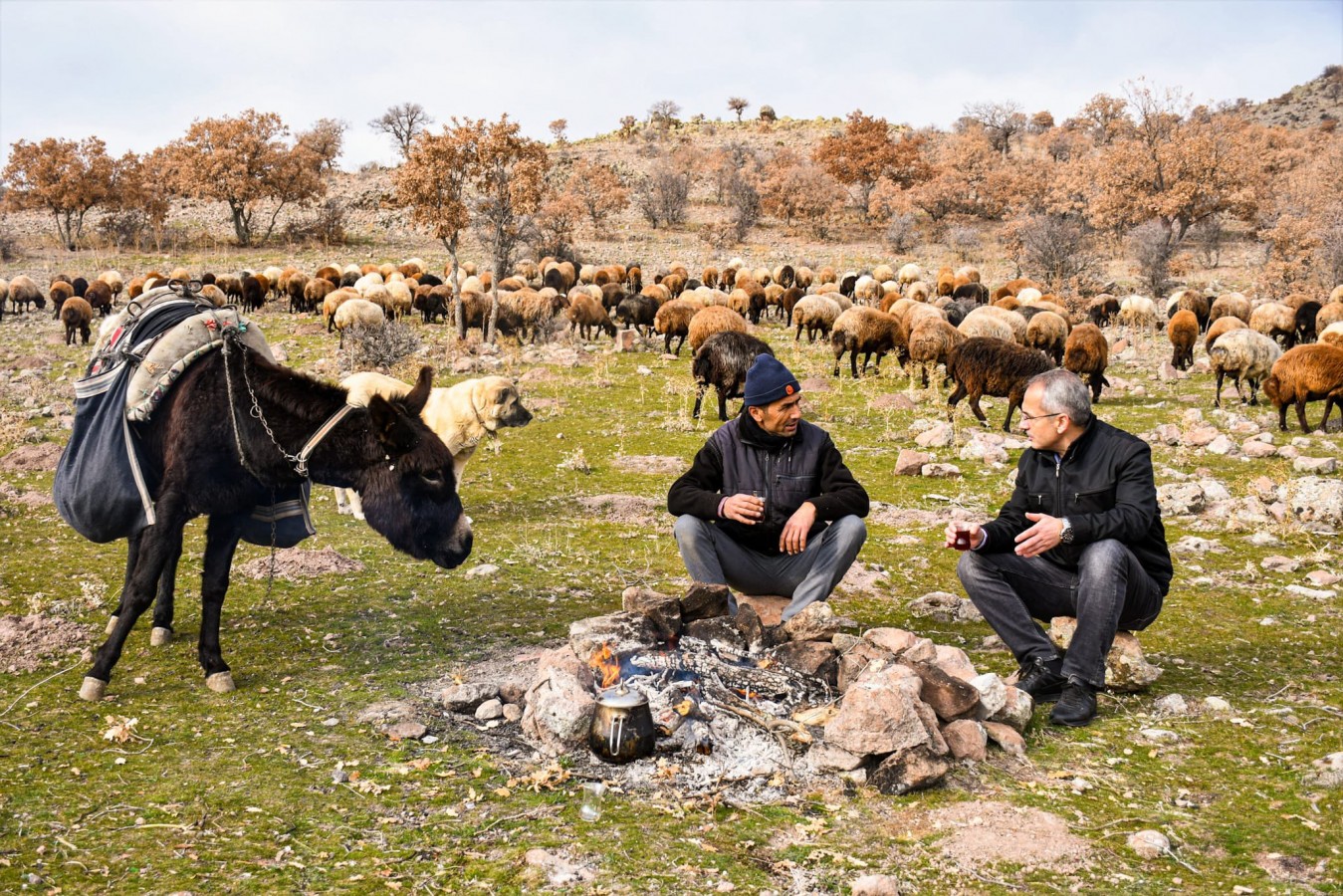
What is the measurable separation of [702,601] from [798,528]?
0.61m

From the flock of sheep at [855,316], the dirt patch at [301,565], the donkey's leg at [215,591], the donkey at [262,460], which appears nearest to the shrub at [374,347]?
the flock of sheep at [855,316]

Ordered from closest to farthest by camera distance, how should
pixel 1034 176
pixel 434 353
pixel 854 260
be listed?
pixel 434 353, pixel 854 260, pixel 1034 176

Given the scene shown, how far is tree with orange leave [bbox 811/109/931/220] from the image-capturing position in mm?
48688

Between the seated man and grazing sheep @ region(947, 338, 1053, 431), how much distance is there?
30.0 feet

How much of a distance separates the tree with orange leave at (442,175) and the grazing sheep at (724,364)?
27.8 ft

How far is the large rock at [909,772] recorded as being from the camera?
136 inches

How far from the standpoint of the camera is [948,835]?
3178 mm

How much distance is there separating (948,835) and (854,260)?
121ft

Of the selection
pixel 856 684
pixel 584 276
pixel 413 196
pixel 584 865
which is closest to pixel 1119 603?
pixel 856 684

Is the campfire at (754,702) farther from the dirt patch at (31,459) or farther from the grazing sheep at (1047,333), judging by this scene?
the grazing sheep at (1047,333)

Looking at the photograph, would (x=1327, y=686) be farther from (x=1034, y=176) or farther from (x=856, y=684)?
(x=1034, y=176)

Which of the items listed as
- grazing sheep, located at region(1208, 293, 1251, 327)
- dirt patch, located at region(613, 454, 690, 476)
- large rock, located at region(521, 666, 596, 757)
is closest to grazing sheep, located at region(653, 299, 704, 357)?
dirt patch, located at region(613, 454, 690, 476)

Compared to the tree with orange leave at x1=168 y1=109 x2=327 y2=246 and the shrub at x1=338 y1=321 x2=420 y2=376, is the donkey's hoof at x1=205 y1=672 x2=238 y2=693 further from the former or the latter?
the tree with orange leave at x1=168 y1=109 x2=327 y2=246

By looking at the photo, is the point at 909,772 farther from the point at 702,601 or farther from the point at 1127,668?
the point at 1127,668
